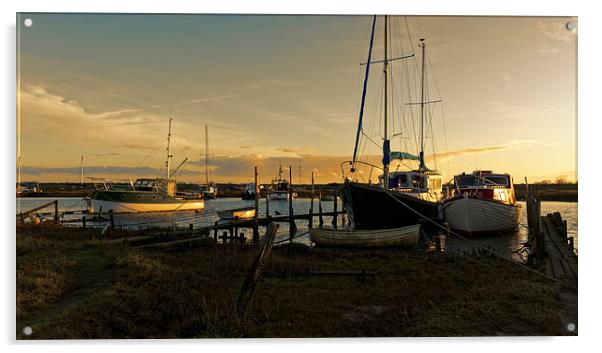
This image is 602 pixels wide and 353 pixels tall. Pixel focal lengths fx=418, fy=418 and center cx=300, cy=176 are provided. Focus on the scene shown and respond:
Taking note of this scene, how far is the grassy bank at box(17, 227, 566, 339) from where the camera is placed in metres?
6.13

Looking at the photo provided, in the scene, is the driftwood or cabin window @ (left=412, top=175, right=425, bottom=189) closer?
the driftwood

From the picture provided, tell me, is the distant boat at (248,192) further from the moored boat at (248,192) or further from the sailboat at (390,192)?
the sailboat at (390,192)

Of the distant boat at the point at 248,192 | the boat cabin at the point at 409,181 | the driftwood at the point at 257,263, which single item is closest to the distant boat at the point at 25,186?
the driftwood at the point at 257,263

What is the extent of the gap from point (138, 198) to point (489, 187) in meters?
Result: 30.5

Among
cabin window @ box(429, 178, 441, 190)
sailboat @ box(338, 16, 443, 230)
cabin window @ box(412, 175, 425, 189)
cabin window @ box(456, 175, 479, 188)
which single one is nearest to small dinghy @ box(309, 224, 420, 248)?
sailboat @ box(338, 16, 443, 230)

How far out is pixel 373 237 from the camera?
46.0 feet

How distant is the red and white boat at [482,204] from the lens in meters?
17.4

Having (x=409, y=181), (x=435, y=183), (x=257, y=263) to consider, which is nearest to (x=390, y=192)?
(x=409, y=181)

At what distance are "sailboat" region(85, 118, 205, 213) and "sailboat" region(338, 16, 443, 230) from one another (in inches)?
869

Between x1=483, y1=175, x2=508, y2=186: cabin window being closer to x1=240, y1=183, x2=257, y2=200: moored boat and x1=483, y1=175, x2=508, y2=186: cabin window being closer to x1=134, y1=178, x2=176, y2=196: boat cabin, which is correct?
x1=134, y1=178, x2=176, y2=196: boat cabin

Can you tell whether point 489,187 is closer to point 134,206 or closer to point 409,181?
point 409,181

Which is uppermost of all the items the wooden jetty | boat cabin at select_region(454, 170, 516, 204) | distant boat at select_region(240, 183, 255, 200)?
boat cabin at select_region(454, 170, 516, 204)

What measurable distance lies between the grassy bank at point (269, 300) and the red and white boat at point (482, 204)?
24.7 feet
